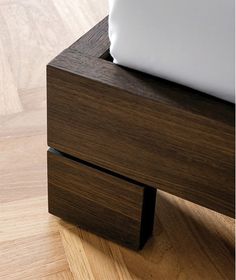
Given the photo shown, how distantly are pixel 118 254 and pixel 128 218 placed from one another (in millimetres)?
78

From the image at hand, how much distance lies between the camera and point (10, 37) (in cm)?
156

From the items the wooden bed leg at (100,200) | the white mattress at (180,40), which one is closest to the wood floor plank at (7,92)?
the wooden bed leg at (100,200)

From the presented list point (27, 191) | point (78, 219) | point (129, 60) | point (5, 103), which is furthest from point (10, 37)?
point (129, 60)

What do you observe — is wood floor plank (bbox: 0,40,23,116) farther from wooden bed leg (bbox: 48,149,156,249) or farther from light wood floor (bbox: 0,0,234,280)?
wooden bed leg (bbox: 48,149,156,249)

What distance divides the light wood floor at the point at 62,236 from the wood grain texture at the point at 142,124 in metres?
0.18

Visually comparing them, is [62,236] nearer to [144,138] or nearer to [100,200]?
[100,200]

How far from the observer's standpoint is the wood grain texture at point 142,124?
2.70ft

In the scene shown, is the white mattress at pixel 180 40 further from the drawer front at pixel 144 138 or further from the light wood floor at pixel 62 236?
the light wood floor at pixel 62 236

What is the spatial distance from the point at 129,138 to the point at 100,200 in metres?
0.16

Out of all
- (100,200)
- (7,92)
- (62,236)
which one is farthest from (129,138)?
(7,92)

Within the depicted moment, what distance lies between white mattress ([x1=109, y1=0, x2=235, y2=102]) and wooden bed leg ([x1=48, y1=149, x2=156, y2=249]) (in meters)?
0.20

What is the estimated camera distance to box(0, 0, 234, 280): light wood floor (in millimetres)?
1015

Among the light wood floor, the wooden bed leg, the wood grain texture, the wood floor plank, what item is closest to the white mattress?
the wood grain texture

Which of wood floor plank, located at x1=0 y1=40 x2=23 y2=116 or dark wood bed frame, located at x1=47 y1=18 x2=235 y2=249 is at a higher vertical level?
dark wood bed frame, located at x1=47 y1=18 x2=235 y2=249
